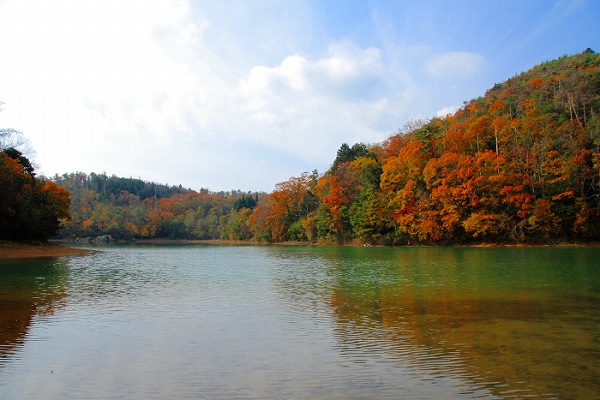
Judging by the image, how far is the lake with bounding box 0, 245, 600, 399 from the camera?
21.1 feet

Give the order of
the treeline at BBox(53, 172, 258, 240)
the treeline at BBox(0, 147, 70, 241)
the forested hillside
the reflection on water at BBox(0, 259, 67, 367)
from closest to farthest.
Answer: the reflection on water at BBox(0, 259, 67, 367), the treeline at BBox(0, 147, 70, 241), the forested hillside, the treeline at BBox(53, 172, 258, 240)

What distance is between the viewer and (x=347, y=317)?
11.7m

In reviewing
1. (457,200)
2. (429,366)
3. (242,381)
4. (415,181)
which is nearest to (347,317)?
(429,366)

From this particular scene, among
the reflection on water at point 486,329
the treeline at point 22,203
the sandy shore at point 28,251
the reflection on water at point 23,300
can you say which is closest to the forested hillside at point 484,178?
the reflection on water at point 486,329

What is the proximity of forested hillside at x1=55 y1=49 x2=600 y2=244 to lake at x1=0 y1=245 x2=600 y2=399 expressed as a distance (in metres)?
36.7

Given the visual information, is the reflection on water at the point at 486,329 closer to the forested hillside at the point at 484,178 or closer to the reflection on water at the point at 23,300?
the reflection on water at the point at 23,300

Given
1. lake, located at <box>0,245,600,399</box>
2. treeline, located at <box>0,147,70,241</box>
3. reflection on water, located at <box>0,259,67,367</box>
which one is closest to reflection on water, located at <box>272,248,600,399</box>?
lake, located at <box>0,245,600,399</box>

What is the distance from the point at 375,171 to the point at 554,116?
84.5 feet

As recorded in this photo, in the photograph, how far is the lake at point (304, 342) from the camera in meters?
6.44

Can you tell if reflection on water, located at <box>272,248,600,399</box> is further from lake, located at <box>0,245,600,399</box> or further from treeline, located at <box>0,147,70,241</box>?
treeline, located at <box>0,147,70,241</box>

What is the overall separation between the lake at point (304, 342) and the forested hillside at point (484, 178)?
36740mm

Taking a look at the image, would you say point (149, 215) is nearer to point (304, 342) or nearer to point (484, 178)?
point (484, 178)

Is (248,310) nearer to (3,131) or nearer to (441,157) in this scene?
(3,131)

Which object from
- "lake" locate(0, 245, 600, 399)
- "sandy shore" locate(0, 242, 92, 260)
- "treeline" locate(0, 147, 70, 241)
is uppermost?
"treeline" locate(0, 147, 70, 241)
